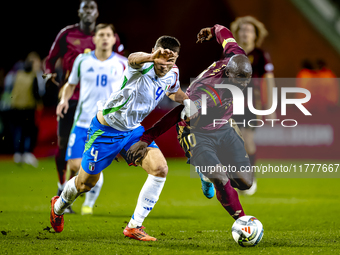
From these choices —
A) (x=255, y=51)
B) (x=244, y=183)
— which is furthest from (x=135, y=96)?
(x=255, y=51)

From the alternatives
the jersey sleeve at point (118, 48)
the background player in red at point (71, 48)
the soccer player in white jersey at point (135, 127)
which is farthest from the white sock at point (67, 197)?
the jersey sleeve at point (118, 48)

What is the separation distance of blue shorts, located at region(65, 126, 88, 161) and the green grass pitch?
0.77m

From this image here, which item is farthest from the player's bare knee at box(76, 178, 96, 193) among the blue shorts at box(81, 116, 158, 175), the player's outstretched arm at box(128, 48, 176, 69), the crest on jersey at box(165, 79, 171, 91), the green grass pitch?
the player's outstretched arm at box(128, 48, 176, 69)

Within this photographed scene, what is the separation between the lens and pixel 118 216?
6.50m

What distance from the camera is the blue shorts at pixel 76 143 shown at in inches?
260

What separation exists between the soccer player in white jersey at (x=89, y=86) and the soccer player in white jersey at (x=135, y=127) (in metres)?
1.38

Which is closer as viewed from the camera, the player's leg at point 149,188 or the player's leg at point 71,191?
the player's leg at point 149,188

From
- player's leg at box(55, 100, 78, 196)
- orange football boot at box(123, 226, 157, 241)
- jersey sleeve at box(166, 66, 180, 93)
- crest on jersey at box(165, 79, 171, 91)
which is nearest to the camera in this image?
orange football boot at box(123, 226, 157, 241)

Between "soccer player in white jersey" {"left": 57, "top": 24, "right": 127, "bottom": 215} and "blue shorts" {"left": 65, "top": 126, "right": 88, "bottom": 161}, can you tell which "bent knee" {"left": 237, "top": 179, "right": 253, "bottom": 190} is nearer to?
"soccer player in white jersey" {"left": 57, "top": 24, "right": 127, "bottom": 215}

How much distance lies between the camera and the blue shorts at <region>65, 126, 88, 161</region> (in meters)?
6.61

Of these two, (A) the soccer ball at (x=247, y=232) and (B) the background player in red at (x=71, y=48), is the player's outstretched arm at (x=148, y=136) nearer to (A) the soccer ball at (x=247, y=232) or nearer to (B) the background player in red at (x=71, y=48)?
(A) the soccer ball at (x=247, y=232)

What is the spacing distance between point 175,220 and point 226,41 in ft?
7.23

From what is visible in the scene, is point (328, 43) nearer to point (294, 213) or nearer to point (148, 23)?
point (148, 23)

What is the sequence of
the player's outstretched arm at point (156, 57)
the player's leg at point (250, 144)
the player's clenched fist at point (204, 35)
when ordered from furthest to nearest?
the player's leg at point (250, 144)
the player's clenched fist at point (204, 35)
the player's outstretched arm at point (156, 57)
